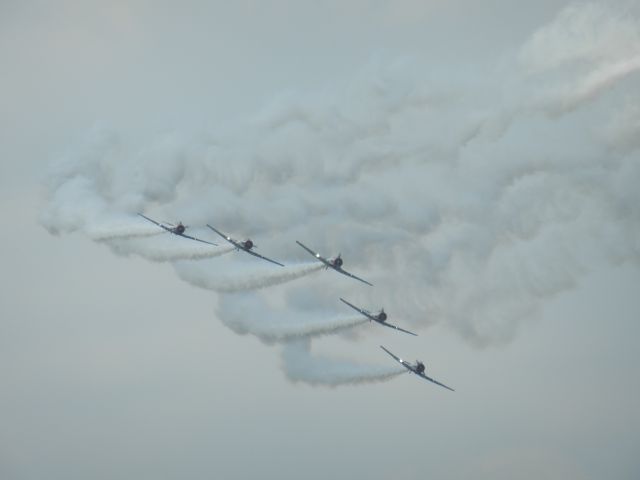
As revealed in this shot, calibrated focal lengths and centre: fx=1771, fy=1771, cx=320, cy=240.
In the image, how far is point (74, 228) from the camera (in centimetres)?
9419

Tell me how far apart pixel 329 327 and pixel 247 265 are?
18.1ft

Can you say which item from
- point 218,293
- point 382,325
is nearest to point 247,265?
point 218,293

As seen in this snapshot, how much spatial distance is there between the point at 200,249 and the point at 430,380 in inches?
568

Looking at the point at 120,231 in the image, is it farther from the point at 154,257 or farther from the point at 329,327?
the point at 329,327

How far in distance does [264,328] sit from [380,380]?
690 cm

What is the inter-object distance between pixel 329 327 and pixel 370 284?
10.6 feet

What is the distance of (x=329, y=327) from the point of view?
93.1m

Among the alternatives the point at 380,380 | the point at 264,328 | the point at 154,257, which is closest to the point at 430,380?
the point at 380,380

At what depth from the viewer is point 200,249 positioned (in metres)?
93.6

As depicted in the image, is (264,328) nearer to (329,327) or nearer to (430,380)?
(329,327)

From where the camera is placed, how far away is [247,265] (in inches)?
3706

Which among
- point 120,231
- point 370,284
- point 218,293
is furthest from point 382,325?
point 120,231

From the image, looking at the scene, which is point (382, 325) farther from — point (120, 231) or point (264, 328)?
point (120, 231)

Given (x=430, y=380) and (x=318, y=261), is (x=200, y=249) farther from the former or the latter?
(x=430, y=380)
